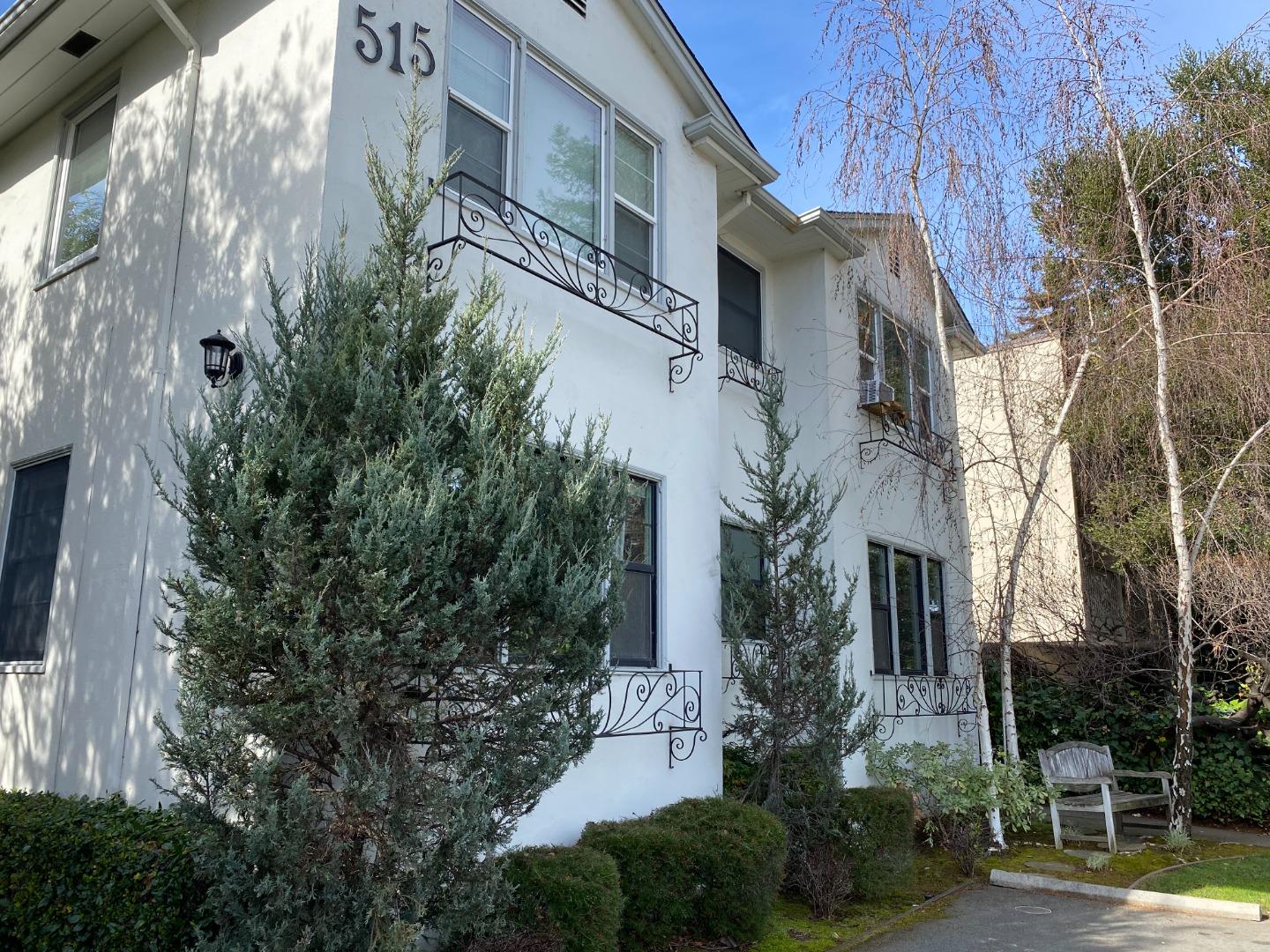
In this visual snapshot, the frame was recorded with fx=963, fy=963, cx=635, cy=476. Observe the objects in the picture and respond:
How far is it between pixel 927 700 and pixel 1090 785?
2.15 m

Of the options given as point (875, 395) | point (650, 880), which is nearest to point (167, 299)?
point (650, 880)

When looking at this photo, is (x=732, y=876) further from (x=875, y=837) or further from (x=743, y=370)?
(x=743, y=370)

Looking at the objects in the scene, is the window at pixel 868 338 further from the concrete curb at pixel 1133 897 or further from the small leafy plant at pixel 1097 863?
the concrete curb at pixel 1133 897

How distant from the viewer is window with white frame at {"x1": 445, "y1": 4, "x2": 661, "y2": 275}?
7184mm

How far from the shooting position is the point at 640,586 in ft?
25.6

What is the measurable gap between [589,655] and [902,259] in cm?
666

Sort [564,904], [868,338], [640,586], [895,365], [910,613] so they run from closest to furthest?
[564,904]
[640,586]
[868,338]
[910,613]
[895,365]

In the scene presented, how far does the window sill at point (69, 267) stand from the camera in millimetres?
8297

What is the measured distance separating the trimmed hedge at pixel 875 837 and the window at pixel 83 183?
8125 millimetres

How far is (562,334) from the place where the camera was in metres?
7.19

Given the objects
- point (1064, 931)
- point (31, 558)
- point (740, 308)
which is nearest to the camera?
point (1064, 931)

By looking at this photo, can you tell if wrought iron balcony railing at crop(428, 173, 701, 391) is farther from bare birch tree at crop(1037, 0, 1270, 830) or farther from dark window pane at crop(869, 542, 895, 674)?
bare birch tree at crop(1037, 0, 1270, 830)

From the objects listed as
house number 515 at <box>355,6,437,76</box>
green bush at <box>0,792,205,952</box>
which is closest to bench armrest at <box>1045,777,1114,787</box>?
green bush at <box>0,792,205,952</box>

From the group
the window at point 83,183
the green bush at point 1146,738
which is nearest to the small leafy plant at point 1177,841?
the green bush at point 1146,738
